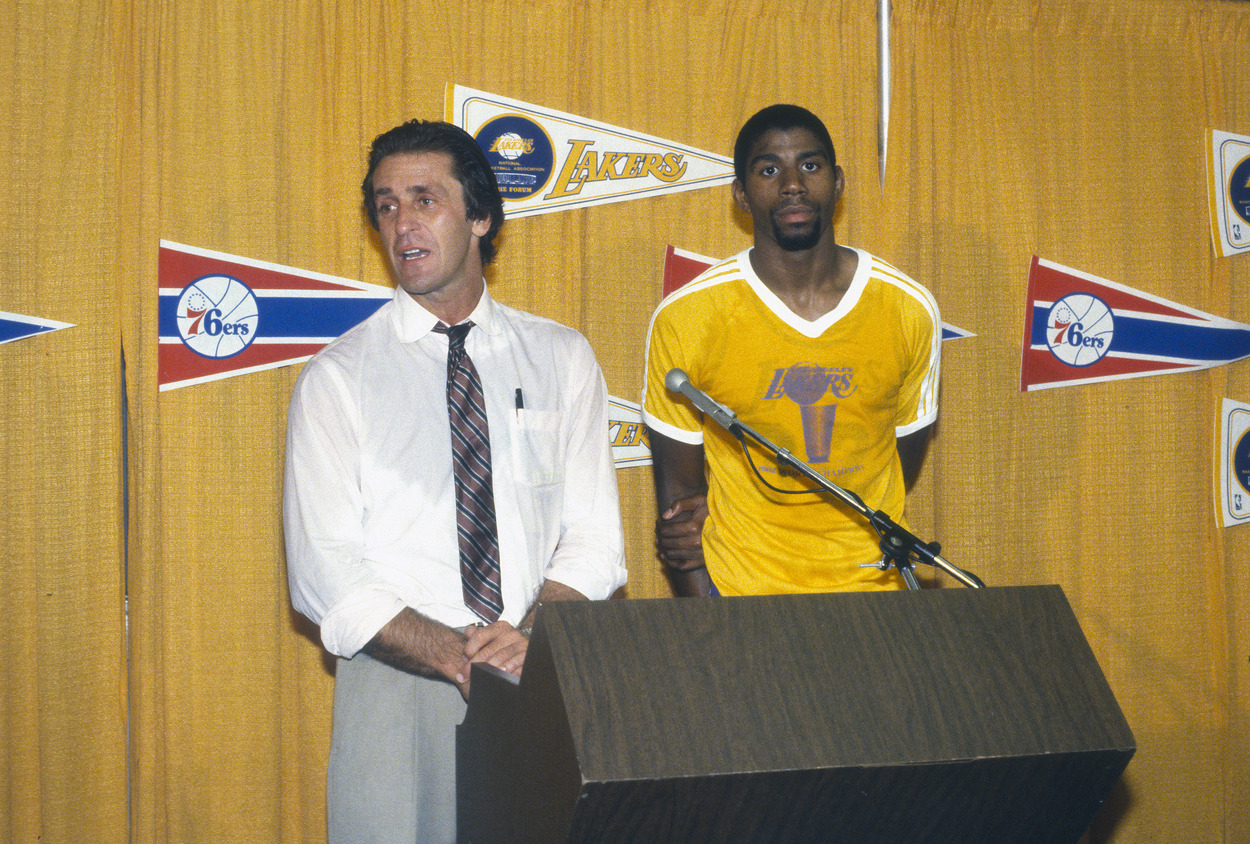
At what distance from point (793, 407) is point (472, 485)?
78 centimetres

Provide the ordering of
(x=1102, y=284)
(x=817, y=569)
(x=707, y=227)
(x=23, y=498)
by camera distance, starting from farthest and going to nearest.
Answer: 1. (x=1102, y=284)
2. (x=707, y=227)
3. (x=23, y=498)
4. (x=817, y=569)

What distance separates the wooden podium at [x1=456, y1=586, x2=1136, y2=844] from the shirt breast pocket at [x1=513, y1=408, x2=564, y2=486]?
36.6 inches

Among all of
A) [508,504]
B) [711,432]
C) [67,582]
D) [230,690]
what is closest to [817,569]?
[711,432]

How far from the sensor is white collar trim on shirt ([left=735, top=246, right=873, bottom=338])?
2.47 metres

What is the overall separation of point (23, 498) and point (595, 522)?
150 centimetres

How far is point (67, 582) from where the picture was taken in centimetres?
267

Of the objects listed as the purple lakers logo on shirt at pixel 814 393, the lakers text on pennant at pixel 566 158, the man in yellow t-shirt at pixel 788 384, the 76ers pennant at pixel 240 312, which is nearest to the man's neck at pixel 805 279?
the man in yellow t-shirt at pixel 788 384

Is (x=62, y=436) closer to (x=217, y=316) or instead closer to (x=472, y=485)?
(x=217, y=316)

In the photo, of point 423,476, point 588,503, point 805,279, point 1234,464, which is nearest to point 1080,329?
point 1234,464

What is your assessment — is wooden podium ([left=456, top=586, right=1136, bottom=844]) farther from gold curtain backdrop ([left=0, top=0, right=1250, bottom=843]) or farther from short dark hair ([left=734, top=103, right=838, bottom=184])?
gold curtain backdrop ([left=0, top=0, right=1250, bottom=843])

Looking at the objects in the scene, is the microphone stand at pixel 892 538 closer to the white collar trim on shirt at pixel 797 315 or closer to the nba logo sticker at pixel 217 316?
the white collar trim on shirt at pixel 797 315

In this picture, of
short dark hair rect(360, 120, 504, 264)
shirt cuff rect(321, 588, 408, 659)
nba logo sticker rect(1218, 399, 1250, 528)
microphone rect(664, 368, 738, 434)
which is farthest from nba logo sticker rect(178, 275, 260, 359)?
nba logo sticker rect(1218, 399, 1250, 528)

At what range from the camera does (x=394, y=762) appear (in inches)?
74.9

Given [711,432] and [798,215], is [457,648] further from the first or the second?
[798,215]
